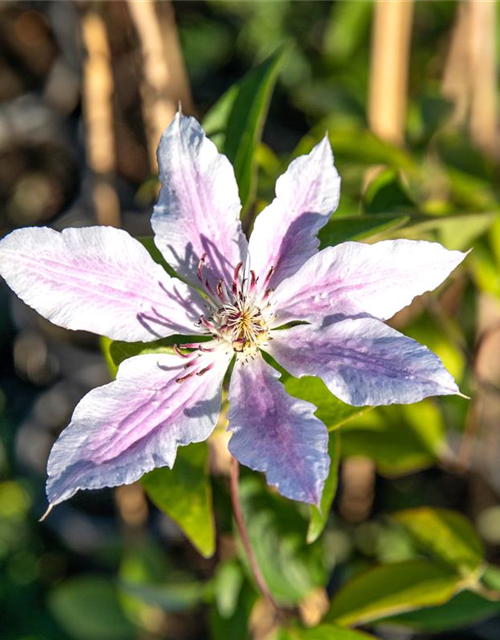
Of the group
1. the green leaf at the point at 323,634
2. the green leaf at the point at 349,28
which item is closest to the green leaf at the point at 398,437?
the green leaf at the point at 323,634

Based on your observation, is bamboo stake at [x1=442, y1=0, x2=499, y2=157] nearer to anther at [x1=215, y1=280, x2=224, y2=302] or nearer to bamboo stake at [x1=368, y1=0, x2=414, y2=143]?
bamboo stake at [x1=368, y1=0, x2=414, y2=143]

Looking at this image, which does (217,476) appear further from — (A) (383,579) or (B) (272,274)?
(B) (272,274)

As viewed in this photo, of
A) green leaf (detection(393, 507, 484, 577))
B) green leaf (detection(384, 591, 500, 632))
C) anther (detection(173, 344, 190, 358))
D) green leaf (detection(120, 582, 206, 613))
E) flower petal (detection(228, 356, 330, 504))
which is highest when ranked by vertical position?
anther (detection(173, 344, 190, 358))

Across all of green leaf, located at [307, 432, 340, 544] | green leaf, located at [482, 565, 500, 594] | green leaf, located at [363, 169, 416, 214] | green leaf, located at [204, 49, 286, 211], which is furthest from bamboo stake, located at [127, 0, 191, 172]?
green leaf, located at [482, 565, 500, 594]

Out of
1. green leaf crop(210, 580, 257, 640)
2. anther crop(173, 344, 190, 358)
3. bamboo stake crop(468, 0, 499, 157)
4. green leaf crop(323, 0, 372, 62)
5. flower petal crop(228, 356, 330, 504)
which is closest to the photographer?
flower petal crop(228, 356, 330, 504)

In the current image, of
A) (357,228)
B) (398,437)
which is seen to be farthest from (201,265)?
(398,437)

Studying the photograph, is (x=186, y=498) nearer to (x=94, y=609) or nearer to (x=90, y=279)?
(x=90, y=279)

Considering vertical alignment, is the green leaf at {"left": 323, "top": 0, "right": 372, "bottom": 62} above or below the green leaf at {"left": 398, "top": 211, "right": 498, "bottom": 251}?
below
